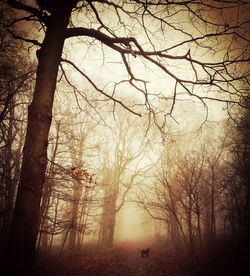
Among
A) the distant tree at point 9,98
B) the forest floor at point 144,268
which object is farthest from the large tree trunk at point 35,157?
the forest floor at point 144,268

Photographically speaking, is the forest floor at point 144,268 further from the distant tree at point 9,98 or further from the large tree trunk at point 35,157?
the large tree trunk at point 35,157

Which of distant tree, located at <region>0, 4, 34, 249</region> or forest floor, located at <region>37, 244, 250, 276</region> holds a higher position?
distant tree, located at <region>0, 4, 34, 249</region>

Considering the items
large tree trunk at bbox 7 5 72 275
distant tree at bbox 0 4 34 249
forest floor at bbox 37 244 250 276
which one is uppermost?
distant tree at bbox 0 4 34 249

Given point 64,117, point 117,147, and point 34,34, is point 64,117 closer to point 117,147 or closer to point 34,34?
point 34,34

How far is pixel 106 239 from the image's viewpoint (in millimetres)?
18250

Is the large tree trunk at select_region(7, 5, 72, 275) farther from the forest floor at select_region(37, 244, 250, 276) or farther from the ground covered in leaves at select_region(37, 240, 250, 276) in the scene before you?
the forest floor at select_region(37, 244, 250, 276)

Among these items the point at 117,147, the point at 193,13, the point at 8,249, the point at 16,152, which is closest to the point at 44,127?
the point at 8,249

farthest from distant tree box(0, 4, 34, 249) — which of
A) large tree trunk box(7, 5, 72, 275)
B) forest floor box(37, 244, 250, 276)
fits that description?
forest floor box(37, 244, 250, 276)

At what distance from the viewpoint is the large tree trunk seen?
249 centimetres

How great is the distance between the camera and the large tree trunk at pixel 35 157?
97.9 inches

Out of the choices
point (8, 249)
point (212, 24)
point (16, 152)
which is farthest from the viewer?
point (16, 152)

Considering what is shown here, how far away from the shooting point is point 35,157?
271cm

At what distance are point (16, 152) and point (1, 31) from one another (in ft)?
26.2

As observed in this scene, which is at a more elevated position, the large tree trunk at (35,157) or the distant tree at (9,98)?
the distant tree at (9,98)
